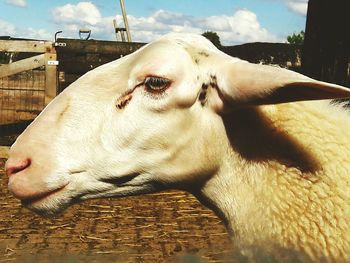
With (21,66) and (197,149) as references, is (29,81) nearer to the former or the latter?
(21,66)

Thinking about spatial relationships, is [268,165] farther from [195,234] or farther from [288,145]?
[195,234]

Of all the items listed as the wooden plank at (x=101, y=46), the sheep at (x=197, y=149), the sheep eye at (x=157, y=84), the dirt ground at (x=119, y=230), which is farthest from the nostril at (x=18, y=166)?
the wooden plank at (x=101, y=46)

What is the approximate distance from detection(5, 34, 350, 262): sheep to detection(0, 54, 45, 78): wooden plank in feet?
24.6

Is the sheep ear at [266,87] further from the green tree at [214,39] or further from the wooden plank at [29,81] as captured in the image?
the wooden plank at [29,81]

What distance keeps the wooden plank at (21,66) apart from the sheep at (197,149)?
24.6ft

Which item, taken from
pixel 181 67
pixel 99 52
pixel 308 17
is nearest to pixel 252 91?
pixel 181 67

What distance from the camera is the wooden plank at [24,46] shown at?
9945mm

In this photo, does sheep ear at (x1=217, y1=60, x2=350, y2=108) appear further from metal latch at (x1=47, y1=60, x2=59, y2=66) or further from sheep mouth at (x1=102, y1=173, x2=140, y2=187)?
metal latch at (x1=47, y1=60, x2=59, y2=66)

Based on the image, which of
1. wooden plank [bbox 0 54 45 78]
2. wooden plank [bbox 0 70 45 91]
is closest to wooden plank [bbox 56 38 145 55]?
wooden plank [bbox 0 54 45 78]

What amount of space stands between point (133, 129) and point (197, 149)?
304 mm

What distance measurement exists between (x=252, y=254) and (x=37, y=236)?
3597mm

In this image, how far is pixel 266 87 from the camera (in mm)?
2471

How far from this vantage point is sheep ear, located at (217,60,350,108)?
236cm

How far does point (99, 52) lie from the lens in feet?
35.1
